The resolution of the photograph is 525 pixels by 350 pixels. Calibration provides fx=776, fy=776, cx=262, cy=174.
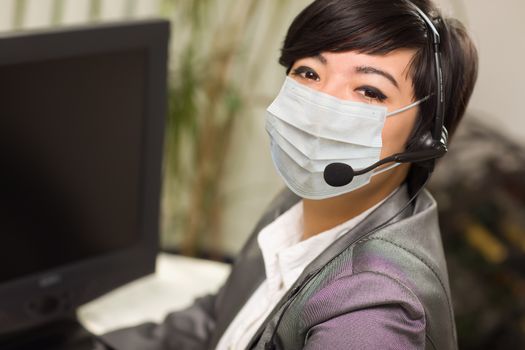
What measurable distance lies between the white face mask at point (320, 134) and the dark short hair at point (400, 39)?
44 millimetres

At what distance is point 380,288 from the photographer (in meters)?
1.00

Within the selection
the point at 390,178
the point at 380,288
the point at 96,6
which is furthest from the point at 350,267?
the point at 96,6

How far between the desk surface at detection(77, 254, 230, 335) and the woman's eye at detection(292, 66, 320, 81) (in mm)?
629

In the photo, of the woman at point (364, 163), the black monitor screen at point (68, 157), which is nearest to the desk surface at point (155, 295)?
the black monitor screen at point (68, 157)

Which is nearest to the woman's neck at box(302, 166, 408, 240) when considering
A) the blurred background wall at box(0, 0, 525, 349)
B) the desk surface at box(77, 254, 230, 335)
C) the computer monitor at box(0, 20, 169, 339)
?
the computer monitor at box(0, 20, 169, 339)

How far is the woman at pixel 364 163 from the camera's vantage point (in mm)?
1021

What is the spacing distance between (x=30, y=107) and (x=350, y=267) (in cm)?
60

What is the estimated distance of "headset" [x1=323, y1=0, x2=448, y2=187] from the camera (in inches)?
43.5

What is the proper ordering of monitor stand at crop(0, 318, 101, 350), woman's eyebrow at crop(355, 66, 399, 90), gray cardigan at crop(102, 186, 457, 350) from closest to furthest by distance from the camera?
gray cardigan at crop(102, 186, 457, 350)
woman's eyebrow at crop(355, 66, 399, 90)
monitor stand at crop(0, 318, 101, 350)

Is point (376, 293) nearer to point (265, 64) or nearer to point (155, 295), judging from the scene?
point (155, 295)

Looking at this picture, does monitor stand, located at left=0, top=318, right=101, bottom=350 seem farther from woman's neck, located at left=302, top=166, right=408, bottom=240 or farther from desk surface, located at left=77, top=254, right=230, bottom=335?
woman's neck, located at left=302, top=166, right=408, bottom=240

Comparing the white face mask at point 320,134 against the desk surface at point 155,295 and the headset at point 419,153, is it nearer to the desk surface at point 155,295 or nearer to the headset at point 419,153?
the headset at point 419,153

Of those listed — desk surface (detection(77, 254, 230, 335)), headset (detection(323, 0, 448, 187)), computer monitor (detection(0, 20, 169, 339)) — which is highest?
headset (detection(323, 0, 448, 187))

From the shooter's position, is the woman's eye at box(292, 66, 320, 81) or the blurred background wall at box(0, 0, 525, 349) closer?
the woman's eye at box(292, 66, 320, 81)
